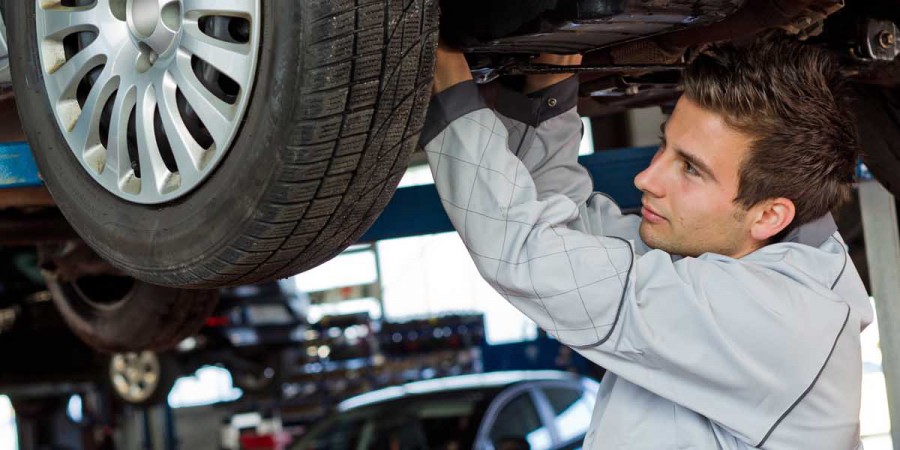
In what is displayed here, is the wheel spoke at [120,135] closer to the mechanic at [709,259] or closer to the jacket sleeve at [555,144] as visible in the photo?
the mechanic at [709,259]

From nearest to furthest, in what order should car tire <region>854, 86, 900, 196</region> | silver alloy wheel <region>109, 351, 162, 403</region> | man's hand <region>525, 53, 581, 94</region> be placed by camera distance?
man's hand <region>525, 53, 581, 94</region> < car tire <region>854, 86, 900, 196</region> < silver alloy wheel <region>109, 351, 162, 403</region>

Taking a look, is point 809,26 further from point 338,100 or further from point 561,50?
point 338,100

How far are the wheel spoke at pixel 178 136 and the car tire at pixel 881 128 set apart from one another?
188 cm

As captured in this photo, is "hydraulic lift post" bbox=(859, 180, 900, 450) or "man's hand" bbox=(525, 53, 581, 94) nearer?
"man's hand" bbox=(525, 53, 581, 94)

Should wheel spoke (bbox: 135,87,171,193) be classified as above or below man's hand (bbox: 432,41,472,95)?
below

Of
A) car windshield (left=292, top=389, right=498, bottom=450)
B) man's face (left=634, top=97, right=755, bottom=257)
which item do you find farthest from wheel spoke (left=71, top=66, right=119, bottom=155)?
car windshield (left=292, top=389, right=498, bottom=450)

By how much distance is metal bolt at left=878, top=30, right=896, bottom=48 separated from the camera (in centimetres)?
250

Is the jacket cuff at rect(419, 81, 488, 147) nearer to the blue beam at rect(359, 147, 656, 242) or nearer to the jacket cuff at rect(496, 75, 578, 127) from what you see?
the jacket cuff at rect(496, 75, 578, 127)

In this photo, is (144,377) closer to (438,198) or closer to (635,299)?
(438,198)

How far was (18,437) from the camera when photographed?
6.72m

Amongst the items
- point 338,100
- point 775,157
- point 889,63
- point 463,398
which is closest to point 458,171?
point 338,100

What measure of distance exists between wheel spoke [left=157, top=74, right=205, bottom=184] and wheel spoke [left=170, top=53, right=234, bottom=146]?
0.09 ft

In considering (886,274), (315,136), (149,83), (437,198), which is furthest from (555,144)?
(886,274)

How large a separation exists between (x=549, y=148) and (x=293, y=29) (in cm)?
65
